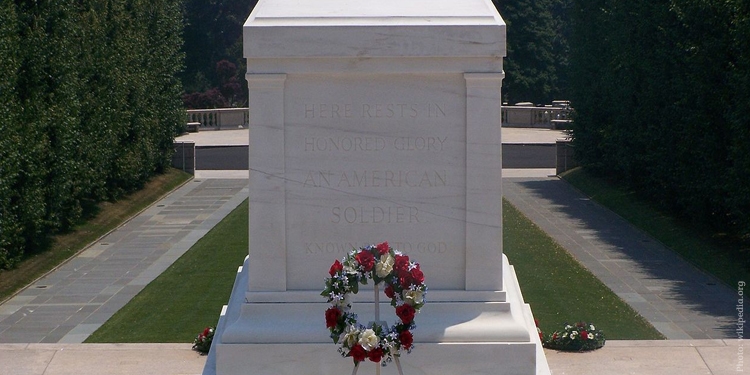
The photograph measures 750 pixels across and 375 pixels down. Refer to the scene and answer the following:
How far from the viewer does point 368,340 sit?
646cm

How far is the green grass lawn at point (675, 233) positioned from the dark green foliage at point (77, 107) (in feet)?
35.9

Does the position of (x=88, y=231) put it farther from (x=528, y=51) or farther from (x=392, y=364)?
(x=528, y=51)

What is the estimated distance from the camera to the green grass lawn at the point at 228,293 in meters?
12.4

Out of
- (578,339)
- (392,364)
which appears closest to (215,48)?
(578,339)

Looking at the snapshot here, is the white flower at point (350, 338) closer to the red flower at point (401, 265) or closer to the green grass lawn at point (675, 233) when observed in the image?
the red flower at point (401, 265)

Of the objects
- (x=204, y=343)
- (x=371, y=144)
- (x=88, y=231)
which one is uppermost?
(x=371, y=144)

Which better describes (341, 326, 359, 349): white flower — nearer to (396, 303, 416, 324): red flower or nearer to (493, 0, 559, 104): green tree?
(396, 303, 416, 324): red flower

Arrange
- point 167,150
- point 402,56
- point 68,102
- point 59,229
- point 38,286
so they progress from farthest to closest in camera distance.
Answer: point 167,150
point 59,229
point 68,102
point 38,286
point 402,56

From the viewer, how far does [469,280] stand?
302 inches

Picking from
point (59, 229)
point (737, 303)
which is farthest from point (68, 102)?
point (737, 303)

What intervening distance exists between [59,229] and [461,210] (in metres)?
14.2

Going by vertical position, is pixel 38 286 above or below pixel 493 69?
below

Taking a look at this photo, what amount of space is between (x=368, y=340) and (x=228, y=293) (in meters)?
8.34

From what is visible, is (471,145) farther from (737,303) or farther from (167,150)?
(167,150)
